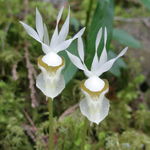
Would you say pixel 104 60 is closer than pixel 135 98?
Yes

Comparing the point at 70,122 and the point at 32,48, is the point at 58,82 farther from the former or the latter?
the point at 32,48

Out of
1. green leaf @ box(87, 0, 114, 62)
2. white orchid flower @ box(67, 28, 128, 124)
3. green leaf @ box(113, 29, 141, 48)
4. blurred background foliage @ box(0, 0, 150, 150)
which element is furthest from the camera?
green leaf @ box(113, 29, 141, 48)

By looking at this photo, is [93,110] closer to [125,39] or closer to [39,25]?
[39,25]

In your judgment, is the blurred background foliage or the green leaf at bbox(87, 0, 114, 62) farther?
the blurred background foliage

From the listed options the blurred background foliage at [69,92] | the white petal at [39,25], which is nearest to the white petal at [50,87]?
the white petal at [39,25]

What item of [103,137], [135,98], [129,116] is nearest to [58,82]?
[103,137]

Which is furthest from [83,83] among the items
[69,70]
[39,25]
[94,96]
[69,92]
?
[69,92]

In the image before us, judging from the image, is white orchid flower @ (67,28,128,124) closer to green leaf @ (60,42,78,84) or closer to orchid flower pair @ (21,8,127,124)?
orchid flower pair @ (21,8,127,124)

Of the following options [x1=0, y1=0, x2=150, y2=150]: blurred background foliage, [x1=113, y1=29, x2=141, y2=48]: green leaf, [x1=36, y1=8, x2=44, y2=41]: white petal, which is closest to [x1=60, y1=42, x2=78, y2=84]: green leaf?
[x1=0, y1=0, x2=150, y2=150]: blurred background foliage
